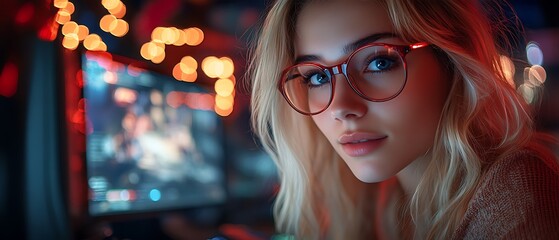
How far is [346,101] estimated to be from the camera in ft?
4.09

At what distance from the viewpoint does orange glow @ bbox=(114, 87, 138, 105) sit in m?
1.88

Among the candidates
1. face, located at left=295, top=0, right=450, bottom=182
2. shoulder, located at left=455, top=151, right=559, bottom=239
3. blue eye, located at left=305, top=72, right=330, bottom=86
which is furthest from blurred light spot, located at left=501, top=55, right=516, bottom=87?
blue eye, located at left=305, top=72, right=330, bottom=86

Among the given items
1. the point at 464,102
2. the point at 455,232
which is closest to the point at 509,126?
the point at 464,102

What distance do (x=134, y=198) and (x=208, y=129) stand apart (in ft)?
1.84

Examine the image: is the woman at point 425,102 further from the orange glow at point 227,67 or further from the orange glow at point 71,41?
the orange glow at point 227,67

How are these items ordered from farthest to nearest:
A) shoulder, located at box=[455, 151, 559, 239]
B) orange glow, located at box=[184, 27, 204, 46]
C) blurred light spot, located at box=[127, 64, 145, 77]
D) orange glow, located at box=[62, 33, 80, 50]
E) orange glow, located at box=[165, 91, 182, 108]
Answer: orange glow, located at box=[184, 27, 204, 46] → orange glow, located at box=[165, 91, 182, 108] → blurred light spot, located at box=[127, 64, 145, 77] → orange glow, located at box=[62, 33, 80, 50] → shoulder, located at box=[455, 151, 559, 239]

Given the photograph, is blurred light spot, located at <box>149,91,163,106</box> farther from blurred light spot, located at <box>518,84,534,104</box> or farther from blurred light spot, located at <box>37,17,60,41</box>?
blurred light spot, located at <box>518,84,534,104</box>

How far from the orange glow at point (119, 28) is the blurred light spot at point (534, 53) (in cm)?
303

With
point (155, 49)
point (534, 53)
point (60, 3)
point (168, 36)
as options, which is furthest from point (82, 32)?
point (534, 53)

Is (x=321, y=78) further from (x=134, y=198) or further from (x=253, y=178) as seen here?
(x=253, y=178)

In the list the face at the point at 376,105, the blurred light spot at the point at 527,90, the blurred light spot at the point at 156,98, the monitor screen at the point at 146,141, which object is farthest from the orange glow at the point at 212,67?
the face at the point at 376,105

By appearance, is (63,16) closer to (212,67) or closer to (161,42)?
(161,42)

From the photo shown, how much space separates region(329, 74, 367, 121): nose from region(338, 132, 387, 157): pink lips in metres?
0.04

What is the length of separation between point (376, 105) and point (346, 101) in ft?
0.21
